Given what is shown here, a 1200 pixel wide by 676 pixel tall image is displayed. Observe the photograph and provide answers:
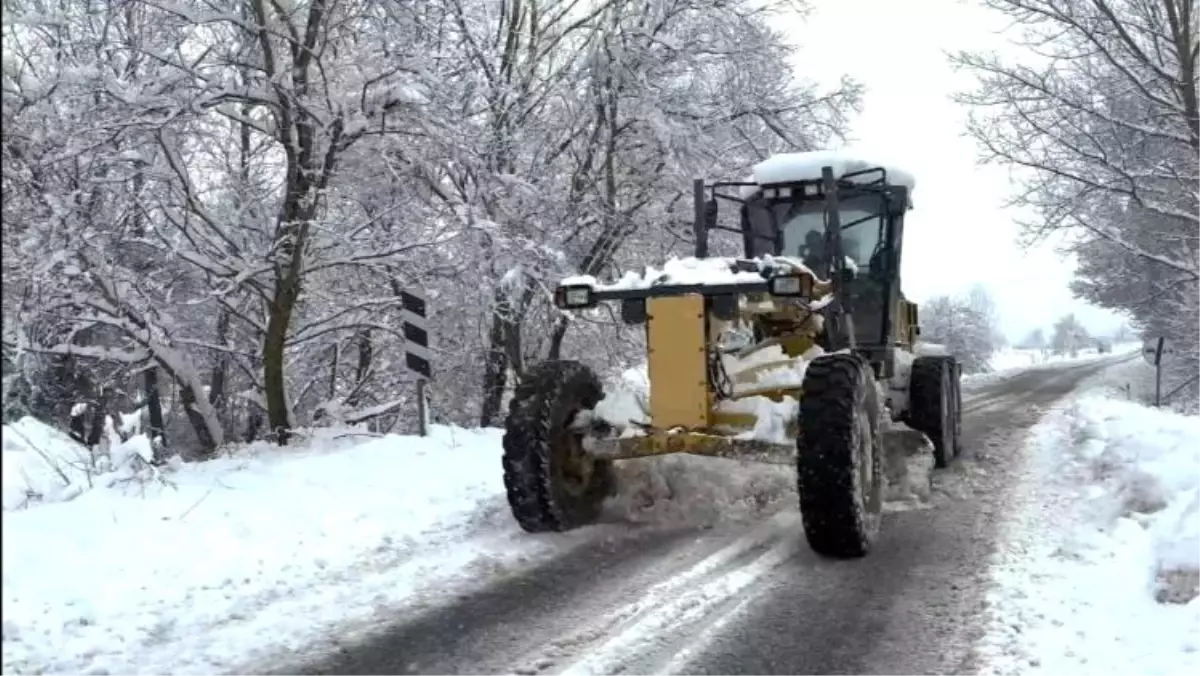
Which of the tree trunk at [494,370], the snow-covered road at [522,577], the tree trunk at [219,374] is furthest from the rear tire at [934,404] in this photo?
the tree trunk at [219,374]

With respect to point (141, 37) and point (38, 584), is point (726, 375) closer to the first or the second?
point (38, 584)

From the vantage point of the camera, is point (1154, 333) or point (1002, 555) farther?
point (1154, 333)

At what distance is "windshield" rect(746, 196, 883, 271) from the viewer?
24.8ft

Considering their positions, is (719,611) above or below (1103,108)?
below

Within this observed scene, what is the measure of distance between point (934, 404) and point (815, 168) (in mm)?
2431

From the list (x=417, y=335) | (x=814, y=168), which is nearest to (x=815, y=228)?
(x=814, y=168)

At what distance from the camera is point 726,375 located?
5855 mm

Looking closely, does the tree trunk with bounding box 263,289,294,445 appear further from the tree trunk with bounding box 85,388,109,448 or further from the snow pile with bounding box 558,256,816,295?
the tree trunk with bounding box 85,388,109,448

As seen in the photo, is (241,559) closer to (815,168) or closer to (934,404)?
(815,168)

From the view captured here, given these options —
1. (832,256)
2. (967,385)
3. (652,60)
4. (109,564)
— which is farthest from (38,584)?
(967,385)

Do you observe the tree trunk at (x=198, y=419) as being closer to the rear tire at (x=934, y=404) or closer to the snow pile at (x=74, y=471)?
the snow pile at (x=74, y=471)

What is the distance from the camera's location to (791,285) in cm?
503

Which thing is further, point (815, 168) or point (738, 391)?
point (815, 168)

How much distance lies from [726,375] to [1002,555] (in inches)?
73.3
